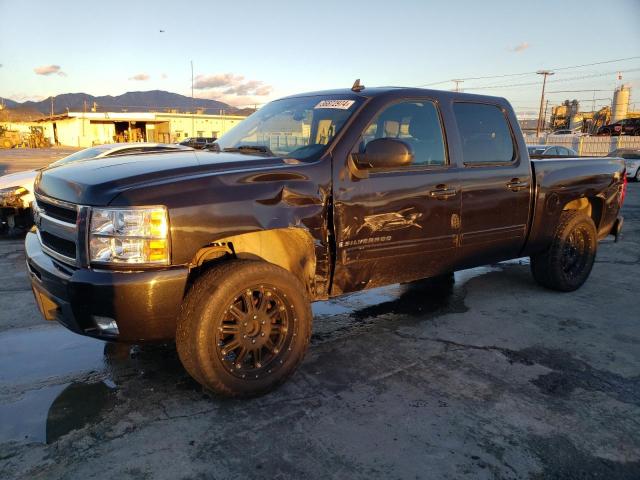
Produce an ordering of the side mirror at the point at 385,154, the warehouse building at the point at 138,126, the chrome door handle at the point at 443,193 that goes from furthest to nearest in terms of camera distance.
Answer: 1. the warehouse building at the point at 138,126
2. the chrome door handle at the point at 443,193
3. the side mirror at the point at 385,154

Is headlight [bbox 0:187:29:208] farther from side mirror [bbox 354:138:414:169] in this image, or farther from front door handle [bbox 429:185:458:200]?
front door handle [bbox 429:185:458:200]

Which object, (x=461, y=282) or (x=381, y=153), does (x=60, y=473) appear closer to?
(x=381, y=153)

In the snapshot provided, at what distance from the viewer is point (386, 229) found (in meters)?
3.58

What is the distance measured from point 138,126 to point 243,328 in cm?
5893

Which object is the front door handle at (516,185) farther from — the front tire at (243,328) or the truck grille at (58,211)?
the truck grille at (58,211)

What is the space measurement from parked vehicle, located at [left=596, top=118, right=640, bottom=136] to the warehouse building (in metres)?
34.5

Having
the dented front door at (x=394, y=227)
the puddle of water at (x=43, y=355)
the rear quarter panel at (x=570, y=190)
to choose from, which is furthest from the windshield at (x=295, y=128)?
the rear quarter panel at (x=570, y=190)

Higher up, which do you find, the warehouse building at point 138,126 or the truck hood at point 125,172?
the warehouse building at point 138,126

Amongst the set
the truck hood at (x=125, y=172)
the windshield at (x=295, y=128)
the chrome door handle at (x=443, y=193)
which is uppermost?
the windshield at (x=295, y=128)

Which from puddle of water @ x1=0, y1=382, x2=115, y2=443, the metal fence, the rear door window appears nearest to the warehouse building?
the metal fence

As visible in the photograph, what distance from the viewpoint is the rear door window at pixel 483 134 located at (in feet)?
13.8

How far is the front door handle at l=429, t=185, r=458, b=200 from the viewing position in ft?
12.5

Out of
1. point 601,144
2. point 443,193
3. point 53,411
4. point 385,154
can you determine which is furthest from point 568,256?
point 601,144

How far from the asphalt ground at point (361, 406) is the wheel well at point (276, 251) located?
74 cm
